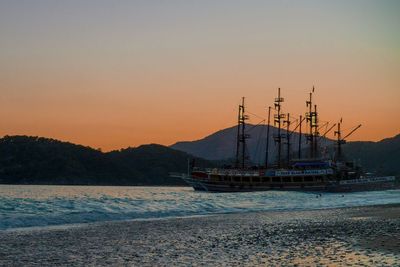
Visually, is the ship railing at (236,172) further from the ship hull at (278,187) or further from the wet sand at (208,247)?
the wet sand at (208,247)

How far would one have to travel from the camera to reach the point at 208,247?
59.4ft

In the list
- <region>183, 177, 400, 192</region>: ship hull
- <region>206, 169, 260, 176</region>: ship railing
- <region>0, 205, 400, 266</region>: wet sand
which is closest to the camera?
<region>0, 205, 400, 266</region>: wet sand

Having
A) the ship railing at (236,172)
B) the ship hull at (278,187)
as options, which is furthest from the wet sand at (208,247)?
the ship railing at (236,172)

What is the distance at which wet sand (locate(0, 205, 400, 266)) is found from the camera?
14.7 m

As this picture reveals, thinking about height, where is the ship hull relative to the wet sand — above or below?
above

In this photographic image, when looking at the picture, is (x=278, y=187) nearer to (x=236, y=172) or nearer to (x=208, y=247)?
(x=236, y=172)

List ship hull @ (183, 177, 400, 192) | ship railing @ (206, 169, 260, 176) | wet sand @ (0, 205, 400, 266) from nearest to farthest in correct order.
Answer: wet sand @ (0, 205, 400, 266), ship hull @ (183, 177, 400, 192), ship railing @ (206, 169, 260, 176)

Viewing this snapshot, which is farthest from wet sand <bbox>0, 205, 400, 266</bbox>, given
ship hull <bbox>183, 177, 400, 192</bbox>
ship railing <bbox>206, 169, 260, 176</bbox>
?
ship railing <bbox>206, 169, 260, 176</bbox>

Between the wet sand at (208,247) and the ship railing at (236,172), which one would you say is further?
the ship railing at (236,172)

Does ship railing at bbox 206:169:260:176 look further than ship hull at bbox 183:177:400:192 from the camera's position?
Yes

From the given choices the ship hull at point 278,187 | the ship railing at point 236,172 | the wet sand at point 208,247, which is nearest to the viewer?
the wet sand at point 208,247

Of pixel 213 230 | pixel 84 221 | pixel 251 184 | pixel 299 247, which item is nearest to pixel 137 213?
pixel 84 221

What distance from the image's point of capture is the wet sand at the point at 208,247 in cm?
1473

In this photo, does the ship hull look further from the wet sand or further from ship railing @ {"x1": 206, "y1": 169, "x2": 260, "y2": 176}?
the wet sand
